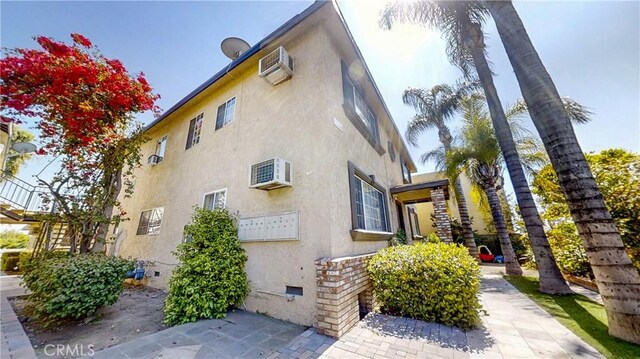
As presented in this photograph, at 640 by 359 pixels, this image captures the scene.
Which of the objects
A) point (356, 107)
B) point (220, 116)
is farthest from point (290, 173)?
point (220, 116)

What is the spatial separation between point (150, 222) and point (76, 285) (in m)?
4.81

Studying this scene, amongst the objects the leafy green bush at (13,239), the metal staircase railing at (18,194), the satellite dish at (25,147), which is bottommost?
the leafy green bush at (13,239)

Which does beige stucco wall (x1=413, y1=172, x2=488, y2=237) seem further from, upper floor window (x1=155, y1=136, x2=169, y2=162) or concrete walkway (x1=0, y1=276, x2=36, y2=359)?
concrete walkway (x1=0, y1=276, x2=36, y2=359)

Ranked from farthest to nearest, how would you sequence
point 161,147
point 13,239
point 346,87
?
point 13,239
point 161,147
point 346,87

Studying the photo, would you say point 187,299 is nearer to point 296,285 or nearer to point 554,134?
point 296,285

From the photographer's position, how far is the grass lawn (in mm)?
3086

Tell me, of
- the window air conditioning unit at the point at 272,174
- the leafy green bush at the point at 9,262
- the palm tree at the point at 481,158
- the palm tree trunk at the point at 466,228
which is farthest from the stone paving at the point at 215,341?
the leafy green bush at the point at 9,262

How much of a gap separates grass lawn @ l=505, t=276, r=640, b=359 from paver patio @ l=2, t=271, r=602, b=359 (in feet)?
0.56

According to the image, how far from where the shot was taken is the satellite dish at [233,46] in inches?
339

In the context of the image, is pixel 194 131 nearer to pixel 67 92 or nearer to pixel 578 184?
pixel 67 92

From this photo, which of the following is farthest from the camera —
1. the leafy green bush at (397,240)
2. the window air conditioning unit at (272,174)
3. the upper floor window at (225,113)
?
the leafy green bush at (397,240)

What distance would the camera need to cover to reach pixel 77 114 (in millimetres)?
6812

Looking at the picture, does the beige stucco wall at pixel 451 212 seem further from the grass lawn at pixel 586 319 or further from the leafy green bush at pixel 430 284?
the leafy green bush at pixel 430 284

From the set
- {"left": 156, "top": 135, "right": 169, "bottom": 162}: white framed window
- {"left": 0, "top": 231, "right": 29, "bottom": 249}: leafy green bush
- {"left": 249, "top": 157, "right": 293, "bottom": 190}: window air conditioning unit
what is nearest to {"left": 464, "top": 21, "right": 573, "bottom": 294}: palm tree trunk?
{"left": 249, "top": 157, "right": 293, "bottom": 190}: window air conditioning unit
